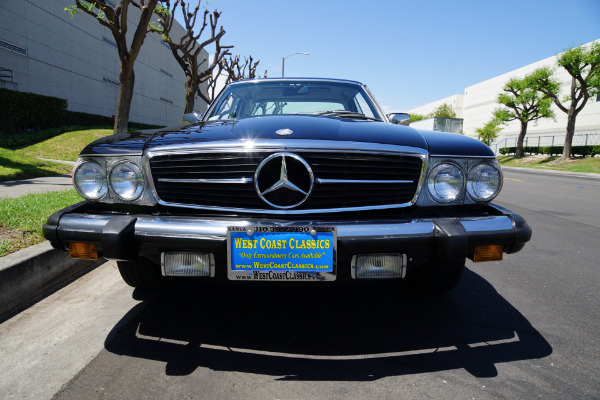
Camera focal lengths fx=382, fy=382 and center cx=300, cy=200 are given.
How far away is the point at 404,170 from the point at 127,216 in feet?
4.62

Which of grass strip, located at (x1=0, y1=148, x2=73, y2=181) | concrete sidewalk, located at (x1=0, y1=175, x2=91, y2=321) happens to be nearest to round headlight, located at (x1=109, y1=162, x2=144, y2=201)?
concrete sidewalk, located at (x1=0, y1=175, x2=91, y2=321)

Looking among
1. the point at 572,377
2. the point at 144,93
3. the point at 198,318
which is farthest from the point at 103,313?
the point at 144,93

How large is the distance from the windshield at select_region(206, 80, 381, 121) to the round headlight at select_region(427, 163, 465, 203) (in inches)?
53.5

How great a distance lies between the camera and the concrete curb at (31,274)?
2285mm

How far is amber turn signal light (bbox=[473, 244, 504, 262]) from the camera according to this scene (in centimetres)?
187

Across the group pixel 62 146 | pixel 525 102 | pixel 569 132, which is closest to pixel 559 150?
pixel 525 102

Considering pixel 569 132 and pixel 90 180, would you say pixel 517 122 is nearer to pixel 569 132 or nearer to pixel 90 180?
pixel 569 132

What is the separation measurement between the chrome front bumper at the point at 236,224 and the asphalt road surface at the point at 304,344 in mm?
490

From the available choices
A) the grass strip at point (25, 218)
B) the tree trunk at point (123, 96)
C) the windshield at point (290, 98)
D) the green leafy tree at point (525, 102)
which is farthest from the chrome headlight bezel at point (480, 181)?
the green leafy tree at point (525, 102)

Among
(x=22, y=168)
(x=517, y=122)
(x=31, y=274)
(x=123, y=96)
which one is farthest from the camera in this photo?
(x=517, y=122)

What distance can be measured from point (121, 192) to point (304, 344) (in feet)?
4.02

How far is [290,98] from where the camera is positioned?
345cm

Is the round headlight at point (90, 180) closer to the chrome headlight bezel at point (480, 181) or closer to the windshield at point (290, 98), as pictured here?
the windshield at point (290, 98)

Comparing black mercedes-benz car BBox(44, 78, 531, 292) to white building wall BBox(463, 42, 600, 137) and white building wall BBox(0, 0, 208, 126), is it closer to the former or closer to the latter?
white building wall BBox(0, 0, 208, 126)
